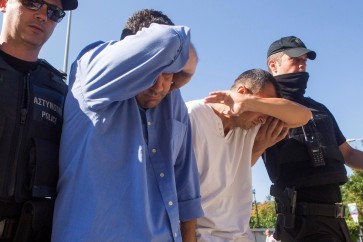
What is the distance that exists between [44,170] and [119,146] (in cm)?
41

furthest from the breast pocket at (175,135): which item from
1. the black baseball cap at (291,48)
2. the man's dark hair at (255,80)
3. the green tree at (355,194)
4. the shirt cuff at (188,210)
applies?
the green tree at (355,194)

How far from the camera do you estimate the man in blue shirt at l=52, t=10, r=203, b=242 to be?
1.75m

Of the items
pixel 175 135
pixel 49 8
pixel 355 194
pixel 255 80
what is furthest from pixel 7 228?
pixel 355 194

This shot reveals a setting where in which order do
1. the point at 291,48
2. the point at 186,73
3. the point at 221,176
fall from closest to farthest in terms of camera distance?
the point at 186,73, the point at 221,176, the point at 291,48

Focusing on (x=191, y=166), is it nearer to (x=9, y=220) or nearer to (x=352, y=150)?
(x=9, y=220)

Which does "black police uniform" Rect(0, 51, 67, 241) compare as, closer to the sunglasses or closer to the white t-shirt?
the sunglasses

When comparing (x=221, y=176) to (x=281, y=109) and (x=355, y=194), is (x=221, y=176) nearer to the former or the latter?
(x=281, y=109)

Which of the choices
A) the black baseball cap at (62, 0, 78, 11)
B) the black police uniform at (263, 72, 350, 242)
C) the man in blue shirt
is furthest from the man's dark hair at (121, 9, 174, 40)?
the black police uniform at (263, 72, 350, 242)

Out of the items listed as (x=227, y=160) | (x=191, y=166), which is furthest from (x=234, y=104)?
(x=191, y=166)

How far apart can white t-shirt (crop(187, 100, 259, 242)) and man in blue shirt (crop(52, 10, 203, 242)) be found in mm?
798

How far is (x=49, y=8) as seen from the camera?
2.44 m

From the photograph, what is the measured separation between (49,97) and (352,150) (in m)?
3.48

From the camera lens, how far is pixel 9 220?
75.0 inches

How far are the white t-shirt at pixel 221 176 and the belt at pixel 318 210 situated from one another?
0.91 m
